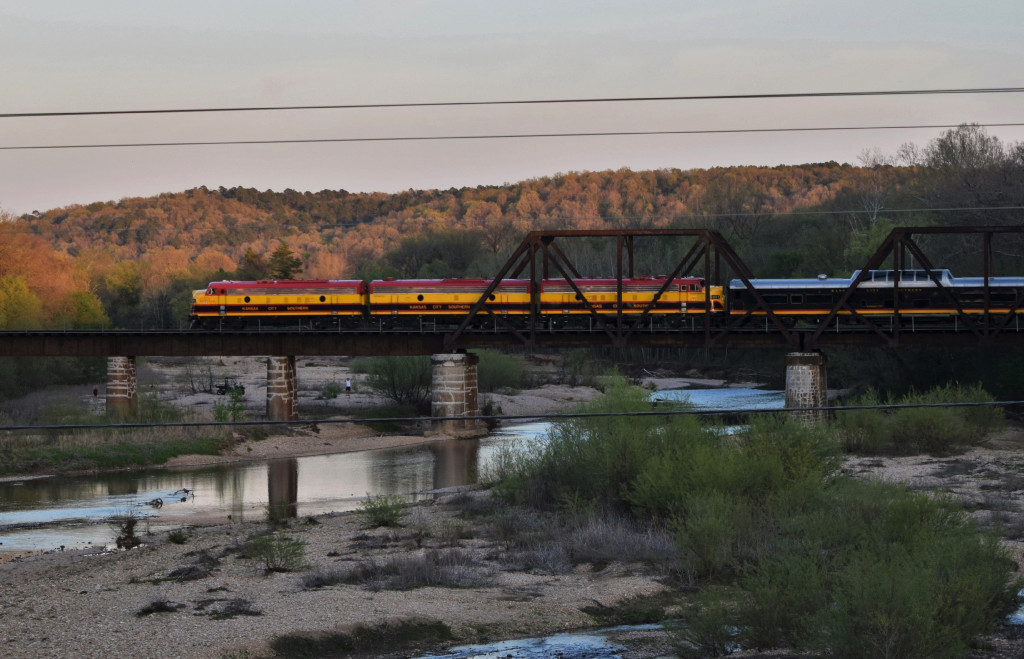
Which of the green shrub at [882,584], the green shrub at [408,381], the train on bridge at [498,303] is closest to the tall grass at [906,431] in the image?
the green shrub at [882,584]

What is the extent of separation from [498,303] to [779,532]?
48.7 m

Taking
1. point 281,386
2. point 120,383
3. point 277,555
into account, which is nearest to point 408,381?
point 281,386

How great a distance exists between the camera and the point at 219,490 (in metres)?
43.7

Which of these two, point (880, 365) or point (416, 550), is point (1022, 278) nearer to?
point (880, 365)

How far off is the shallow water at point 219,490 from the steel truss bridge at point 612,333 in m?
10.8

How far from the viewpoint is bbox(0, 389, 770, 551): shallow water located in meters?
34.1

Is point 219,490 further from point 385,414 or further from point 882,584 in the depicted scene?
point 882,584

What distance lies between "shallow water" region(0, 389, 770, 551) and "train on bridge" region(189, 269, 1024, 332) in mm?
12738

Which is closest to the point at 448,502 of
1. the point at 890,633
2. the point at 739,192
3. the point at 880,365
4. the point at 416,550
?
the point at 416,550

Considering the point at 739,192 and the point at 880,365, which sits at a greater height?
the point at 739,192

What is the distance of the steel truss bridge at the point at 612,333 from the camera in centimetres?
6406

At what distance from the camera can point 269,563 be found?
24328 mm

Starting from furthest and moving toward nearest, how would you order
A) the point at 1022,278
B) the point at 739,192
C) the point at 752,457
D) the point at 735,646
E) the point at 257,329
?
the point at 739,192 → the point at 257,329 → the point at 1022,278 → the point at 752,457 → the point at 735,646

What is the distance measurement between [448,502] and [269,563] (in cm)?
1130
